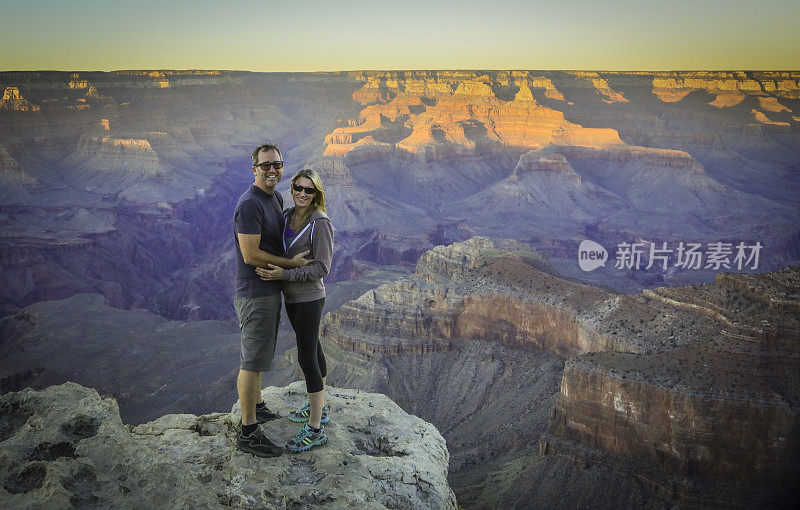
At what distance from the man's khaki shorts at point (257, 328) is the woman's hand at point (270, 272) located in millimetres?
452

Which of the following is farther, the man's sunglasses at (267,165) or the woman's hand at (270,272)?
the man's sunglasses at (267,165)

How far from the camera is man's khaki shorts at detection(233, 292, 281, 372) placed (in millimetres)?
10688

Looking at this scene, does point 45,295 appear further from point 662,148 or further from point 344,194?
point 662,148

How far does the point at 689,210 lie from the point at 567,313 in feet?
256

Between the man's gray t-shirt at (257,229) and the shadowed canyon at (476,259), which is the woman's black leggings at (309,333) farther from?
the shadowed canyon at (476,259)

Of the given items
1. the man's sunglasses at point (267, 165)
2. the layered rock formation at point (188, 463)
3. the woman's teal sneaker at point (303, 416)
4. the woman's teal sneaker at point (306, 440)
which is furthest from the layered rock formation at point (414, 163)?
the man's sunglasses at point (267, 165)

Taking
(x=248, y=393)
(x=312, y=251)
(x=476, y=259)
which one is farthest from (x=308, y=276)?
(x=476, y=259)

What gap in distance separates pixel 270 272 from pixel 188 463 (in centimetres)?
303

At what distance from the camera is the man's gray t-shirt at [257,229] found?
10.4 m

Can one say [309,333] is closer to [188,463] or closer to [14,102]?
[188,463]

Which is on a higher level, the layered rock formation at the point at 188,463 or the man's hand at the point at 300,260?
the man's hand at the point at 300,260

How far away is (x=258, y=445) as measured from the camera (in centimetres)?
1032

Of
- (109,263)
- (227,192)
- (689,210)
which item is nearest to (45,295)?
(109,263)

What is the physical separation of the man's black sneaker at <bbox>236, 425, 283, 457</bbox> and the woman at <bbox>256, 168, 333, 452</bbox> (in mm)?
362
